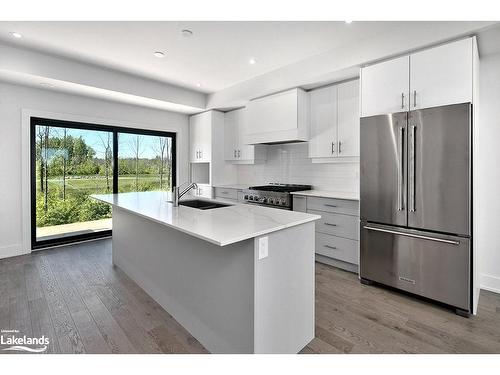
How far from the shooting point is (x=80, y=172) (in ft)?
14.6

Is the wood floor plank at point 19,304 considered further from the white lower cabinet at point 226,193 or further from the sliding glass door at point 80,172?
the white lower cabinet at point 226,193

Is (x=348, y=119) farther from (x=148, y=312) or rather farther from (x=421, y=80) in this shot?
(x=148, y=312)

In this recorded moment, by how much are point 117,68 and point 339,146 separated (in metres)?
3.25

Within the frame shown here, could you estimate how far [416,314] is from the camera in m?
2.32

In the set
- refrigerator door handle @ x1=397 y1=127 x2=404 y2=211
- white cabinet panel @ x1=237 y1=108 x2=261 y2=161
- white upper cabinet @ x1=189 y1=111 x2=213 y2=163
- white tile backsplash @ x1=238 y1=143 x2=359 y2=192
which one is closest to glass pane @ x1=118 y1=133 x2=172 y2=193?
white upper cabinet @ x1=189 y1=111 x2=213 y2=163

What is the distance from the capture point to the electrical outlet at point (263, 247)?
5.18ft

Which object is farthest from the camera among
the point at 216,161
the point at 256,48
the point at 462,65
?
the point at 216,161

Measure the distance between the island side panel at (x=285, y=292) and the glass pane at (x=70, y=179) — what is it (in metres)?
4.08

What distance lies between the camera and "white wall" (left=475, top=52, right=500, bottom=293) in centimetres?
273

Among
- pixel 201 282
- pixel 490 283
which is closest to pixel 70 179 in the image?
pixel 201 282

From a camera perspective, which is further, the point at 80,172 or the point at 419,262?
the point at 80,172

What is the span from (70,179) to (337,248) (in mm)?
4243
